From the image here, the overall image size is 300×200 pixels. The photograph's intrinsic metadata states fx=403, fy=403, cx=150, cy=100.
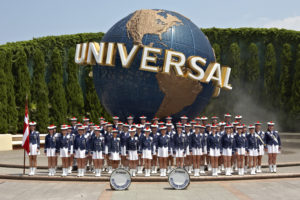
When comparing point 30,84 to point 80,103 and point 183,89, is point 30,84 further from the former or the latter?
point 183,89

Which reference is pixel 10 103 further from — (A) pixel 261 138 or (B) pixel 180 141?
(A) pixel 261 138

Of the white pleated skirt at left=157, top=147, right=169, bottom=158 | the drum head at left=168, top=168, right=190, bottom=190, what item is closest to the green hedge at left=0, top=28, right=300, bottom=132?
the white pleated skirt at left=157, top=147, right=169, bottom=158

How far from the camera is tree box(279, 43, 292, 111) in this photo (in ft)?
105

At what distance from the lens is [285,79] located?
32250 millimetres

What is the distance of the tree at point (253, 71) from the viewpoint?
32.6m

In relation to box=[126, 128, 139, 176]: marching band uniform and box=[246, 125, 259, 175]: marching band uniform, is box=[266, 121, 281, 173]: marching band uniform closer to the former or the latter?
box=[246, 125, 259, 175]: marching band uniform

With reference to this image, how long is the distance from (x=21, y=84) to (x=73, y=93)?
384 centimetres

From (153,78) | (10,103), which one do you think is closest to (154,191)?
(153,78)

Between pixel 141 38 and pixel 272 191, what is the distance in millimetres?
7712

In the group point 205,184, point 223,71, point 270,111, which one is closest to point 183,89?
point 223,71

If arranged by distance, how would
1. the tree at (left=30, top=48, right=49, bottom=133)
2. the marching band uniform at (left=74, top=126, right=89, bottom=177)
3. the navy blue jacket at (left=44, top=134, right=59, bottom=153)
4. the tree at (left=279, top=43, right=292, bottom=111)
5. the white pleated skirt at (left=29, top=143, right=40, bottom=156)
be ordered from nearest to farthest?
the marching band uniform at (left=74, top=126, right=89, bottom=177), the navy blue jacket at (left=44, top=134, right=59, bottom=153), the white pleated skirt at (left=29, top=143, right=40, bottom=156), the tree at (left=30, top=48, right=49, bottom=133), the tree at (left=279, top=43, right=292, bottom=111)

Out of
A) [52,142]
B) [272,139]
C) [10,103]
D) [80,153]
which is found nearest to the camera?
[80,153]

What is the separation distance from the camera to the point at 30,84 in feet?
95.6

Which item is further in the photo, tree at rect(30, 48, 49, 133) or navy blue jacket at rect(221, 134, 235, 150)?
tree at rect(30, 48, 49, 133)
